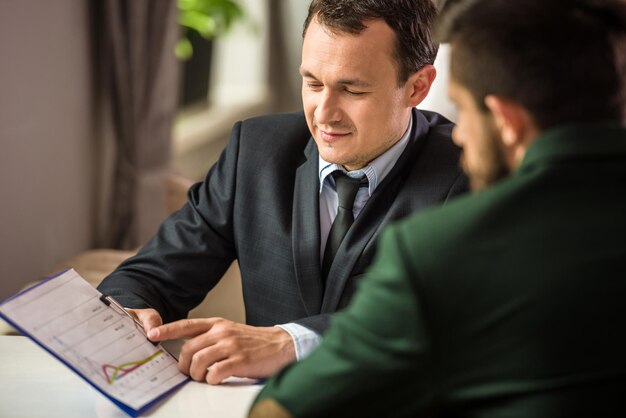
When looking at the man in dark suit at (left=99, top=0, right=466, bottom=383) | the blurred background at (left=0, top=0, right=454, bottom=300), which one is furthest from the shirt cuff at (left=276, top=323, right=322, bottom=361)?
the blurred background at (left=0, top=0, right=454, bottom=300)

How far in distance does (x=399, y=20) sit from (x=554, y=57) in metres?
0.97

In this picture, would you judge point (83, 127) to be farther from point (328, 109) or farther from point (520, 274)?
point (520, 274)

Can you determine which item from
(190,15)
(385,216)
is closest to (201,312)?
(385,216)

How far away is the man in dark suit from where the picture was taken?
6.58 ft

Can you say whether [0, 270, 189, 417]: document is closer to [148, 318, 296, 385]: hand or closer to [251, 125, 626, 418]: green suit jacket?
[148, 318, 296, 385]: hand

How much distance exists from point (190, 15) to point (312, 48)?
111 inches

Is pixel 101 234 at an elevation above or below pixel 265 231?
below

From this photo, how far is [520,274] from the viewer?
1.03 m

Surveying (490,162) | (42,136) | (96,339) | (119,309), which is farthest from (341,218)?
(42,136)

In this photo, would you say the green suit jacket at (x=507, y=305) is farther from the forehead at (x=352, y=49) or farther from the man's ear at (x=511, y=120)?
the forehead at (x=352, y=49)

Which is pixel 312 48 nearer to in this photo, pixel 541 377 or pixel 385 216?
pixel 385 216

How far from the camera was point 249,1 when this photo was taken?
5.68 metres

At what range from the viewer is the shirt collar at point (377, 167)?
2084 mm

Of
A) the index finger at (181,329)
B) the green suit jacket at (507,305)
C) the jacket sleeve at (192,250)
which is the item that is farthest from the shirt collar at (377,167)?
the green suit jacket at (507,305)
